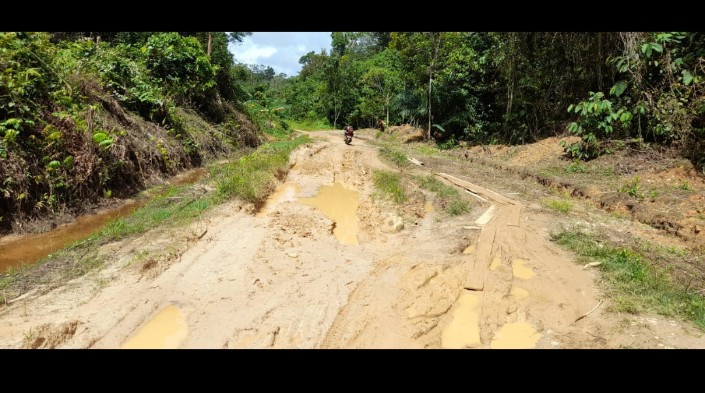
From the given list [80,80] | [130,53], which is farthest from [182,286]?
[130,53]

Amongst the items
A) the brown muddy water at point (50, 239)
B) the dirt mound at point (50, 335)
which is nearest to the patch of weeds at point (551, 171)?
the brown muddy water at point (50, 239)

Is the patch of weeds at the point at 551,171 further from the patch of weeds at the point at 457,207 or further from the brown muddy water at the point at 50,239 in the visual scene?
the brown muddy water at the point at 50,239

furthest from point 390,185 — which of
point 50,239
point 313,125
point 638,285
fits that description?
point 313,125

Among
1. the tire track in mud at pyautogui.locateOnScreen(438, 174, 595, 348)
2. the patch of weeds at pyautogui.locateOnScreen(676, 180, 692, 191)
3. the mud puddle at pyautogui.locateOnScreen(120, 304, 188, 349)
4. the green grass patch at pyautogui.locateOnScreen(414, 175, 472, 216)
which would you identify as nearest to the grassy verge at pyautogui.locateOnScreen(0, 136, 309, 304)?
the mud puddle at pyautogui.locateOnScreen(120, 304, 188, 349)

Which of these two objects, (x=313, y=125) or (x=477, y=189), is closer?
(x=477, y=189)

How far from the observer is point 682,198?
769 cm

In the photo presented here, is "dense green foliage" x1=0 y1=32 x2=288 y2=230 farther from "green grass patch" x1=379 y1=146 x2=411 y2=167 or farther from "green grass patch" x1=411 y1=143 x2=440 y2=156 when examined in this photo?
"green grass patch" x1=411 y1=143 x2=440 y2=156

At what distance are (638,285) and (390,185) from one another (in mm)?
5823

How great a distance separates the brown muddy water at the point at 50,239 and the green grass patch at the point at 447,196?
21.4 feet

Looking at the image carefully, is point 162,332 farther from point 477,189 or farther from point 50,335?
point 477,189

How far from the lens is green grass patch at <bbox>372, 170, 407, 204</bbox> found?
8.93 metres

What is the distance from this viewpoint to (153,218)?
702 cm

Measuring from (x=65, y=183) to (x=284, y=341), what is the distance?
6.32 metres

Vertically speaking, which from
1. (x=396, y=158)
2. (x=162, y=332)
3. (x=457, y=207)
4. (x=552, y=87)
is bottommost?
(x=162, y=332)
